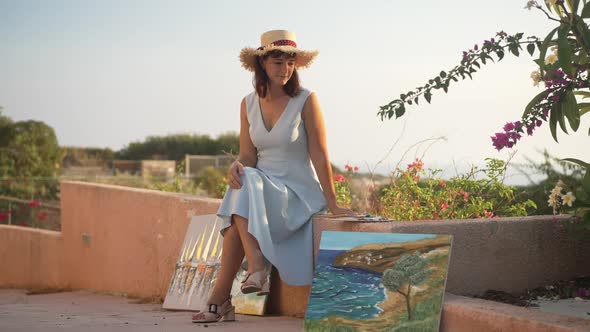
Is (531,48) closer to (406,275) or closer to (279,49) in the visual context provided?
(406,275)

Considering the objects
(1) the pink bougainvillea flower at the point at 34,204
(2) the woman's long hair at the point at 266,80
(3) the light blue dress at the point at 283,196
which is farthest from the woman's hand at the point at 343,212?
(1) the pink bougainvillea flower at the point at 34,204

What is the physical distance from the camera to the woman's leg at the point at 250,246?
4.13m

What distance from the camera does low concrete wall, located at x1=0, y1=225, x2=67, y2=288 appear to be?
9.23 meters

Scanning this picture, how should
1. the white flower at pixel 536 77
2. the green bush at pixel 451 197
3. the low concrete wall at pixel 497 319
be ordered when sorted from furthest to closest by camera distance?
the green bush at pixel 451 197 < the white flower at pixel 536 77 < the low concrete wall at pixel 497 319

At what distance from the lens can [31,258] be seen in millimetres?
9891

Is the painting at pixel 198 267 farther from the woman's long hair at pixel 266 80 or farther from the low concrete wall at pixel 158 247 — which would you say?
the woman's long hair at pixel 266 80

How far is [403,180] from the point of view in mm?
5844

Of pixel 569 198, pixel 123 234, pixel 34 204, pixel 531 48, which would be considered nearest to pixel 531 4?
pixel 531 48

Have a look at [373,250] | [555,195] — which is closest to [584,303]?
[555,195]

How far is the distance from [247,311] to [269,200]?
0.74m

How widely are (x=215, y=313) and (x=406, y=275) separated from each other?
3.56 feet

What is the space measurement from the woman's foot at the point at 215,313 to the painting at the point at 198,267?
0.42 meters

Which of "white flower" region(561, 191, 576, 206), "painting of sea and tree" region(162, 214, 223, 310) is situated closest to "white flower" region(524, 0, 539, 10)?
"white flower" region(561, 191, 576, 206)

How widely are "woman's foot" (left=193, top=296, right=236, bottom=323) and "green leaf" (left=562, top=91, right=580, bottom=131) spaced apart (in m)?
1.90
